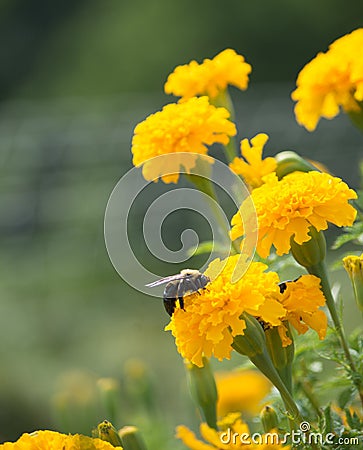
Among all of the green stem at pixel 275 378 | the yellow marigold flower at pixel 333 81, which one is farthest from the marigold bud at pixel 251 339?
the yellow marigold flower at pixel 333 81

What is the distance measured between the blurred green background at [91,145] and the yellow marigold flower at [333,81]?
0.36 meters

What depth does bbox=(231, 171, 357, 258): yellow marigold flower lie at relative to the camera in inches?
24.1

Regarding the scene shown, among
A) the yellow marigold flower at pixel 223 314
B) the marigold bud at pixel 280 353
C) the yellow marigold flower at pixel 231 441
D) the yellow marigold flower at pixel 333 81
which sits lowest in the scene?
the yellow marigold flower at pixel 231 441

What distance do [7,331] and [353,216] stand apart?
2.18m

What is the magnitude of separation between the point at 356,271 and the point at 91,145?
407 centimetres

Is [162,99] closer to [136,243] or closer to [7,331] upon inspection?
[136,243]

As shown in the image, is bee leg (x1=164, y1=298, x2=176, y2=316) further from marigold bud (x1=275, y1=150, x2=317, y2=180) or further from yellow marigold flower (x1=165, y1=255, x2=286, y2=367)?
marigold bud (x1=275, y1=150, x2=317, y2=180)

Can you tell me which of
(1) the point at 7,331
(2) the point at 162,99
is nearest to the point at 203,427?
(1) the point at 7,331

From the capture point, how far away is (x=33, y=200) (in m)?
4.33

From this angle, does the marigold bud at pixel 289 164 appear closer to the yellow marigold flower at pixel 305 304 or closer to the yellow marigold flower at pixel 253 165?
the yellow marigold flower at pixel 253 165

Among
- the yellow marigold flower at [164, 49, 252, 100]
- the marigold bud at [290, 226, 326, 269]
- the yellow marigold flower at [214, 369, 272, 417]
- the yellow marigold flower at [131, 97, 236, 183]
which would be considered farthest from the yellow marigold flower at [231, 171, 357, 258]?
the yellow marigold flower at [214, 369, 272, 417]

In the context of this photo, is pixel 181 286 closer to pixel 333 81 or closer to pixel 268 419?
pixel 268 419

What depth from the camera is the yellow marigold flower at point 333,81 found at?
79 centimetres

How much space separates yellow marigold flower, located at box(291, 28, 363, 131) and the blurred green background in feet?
1.19
